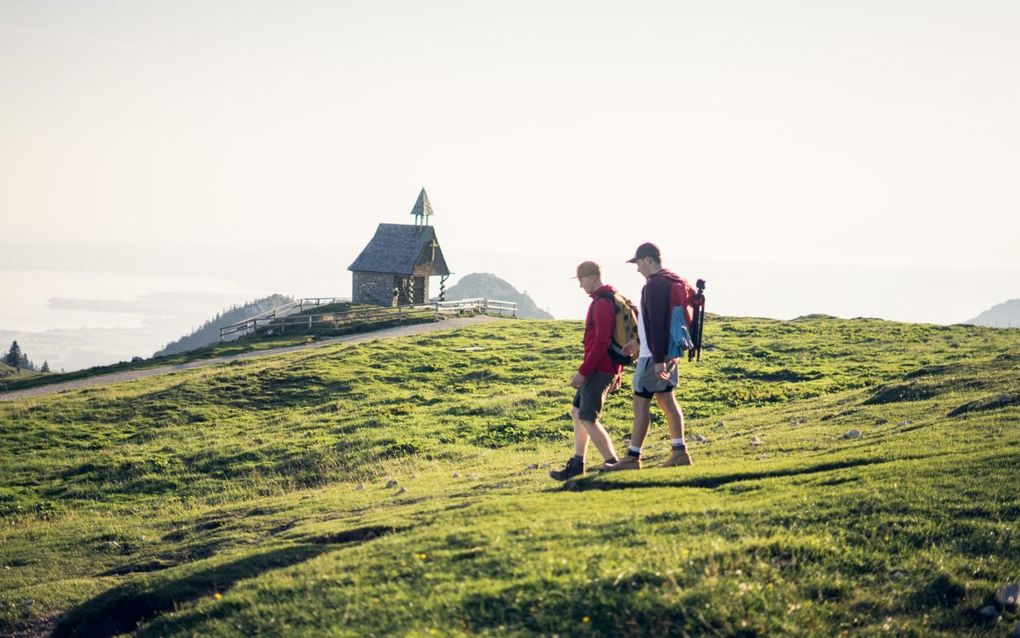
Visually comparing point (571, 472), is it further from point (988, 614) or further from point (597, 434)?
point (988, 614)

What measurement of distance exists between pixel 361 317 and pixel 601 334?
169 feet

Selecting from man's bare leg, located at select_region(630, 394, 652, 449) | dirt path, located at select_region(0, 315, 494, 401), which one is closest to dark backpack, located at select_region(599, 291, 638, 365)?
man's bare leg, located at select_region(630, 394, 652, 449)

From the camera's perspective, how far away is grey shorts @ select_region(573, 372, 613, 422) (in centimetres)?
1427

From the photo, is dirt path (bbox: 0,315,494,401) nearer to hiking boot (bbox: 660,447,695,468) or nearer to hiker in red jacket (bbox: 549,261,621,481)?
hiker in red jacket (bbox: 549,261,621,481)

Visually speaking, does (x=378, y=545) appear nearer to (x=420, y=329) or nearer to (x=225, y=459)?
(x=225, y=459)

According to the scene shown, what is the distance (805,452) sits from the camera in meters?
16.0

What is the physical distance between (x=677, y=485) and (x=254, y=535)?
25.4 ft

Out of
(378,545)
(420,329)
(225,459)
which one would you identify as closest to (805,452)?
(378,545)

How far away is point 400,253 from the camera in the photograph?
78.2m

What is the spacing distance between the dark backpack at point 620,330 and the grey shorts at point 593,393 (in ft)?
1.25

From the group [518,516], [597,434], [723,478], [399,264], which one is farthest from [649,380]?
[399,264]

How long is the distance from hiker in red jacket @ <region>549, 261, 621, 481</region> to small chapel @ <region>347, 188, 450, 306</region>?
62.9 meters

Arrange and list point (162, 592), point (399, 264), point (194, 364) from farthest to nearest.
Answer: point (399, 264) → point (194, 364) → point (162, 592)

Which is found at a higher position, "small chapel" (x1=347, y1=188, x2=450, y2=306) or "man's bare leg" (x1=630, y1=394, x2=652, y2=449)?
"small chapel" (x1=347, y1=188, x2=450, y2=306)
